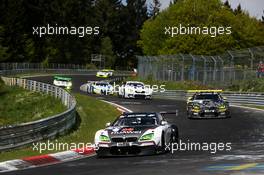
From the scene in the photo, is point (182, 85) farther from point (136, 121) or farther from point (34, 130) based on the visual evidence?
point (136, 121)

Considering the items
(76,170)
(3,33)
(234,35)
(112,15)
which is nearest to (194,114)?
(76,170)

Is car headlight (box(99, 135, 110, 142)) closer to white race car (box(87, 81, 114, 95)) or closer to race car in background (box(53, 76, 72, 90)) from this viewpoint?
white race car (box(87, 81, 114, 95))

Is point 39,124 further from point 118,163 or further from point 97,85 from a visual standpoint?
point 97,85

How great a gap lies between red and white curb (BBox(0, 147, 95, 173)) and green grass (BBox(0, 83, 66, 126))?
18.2 metres

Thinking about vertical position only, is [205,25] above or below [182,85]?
above

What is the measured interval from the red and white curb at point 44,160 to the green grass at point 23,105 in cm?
1823

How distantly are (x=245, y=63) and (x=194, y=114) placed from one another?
16305mm

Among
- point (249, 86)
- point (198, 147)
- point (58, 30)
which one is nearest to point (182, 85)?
point (249, 86)

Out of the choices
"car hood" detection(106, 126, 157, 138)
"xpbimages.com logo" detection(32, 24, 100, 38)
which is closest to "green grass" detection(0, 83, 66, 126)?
"car hood" detection(106, 126, 157, 138)

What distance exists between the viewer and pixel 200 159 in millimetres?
13797

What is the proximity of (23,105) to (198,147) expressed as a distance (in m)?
33.3

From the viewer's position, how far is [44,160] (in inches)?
577

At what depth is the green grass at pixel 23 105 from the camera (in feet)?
128

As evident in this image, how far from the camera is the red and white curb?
13.6 metres
